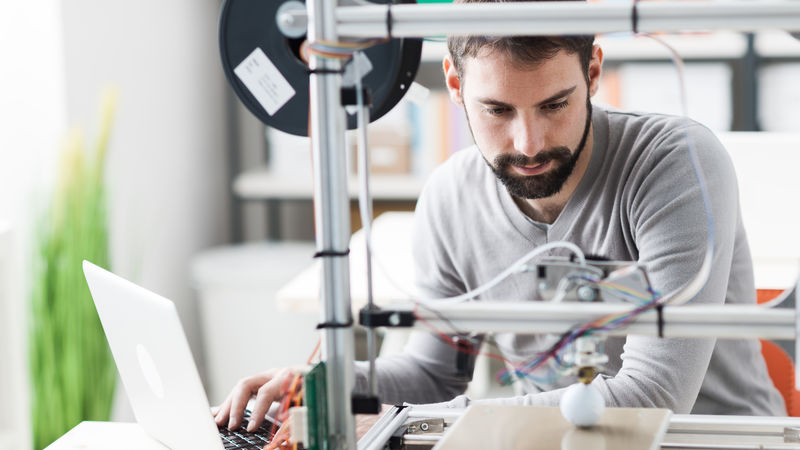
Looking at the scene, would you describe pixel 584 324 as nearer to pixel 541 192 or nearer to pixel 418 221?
pixel 541 192

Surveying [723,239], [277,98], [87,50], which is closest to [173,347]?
[277,98]

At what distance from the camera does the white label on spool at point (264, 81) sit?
116cm

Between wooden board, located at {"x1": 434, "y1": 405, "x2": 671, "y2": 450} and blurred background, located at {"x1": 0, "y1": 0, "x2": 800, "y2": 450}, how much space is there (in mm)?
1382

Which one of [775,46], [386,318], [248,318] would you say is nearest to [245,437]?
[386,318]

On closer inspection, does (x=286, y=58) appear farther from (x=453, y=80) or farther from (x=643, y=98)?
(x=643, y=98)

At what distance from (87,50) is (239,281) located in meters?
0.78

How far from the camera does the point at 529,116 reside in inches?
54.6

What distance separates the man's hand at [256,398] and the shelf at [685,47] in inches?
68.5

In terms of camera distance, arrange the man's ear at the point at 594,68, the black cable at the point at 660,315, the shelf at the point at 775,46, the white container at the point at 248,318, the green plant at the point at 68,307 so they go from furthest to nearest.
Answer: the white container at the point at 248,318 → the shelf at the point at 775,46 → the green plant at the point at 68,307 → the man's ear at the point at 594,68 → the black cable at the point at 660,315

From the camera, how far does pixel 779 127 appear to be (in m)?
2.93

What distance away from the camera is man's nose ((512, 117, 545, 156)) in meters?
1.39

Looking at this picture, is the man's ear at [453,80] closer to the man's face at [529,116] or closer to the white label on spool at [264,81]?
the man's face at [529,116]

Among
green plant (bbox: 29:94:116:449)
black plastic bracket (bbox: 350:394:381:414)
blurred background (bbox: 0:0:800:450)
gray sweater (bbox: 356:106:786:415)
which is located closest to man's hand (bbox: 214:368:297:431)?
gray sweater (bbox: 356:106:786:415)

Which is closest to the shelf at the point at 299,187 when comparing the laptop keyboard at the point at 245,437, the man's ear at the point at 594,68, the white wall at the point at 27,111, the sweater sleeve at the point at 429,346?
the white wall at the point at 27,111
